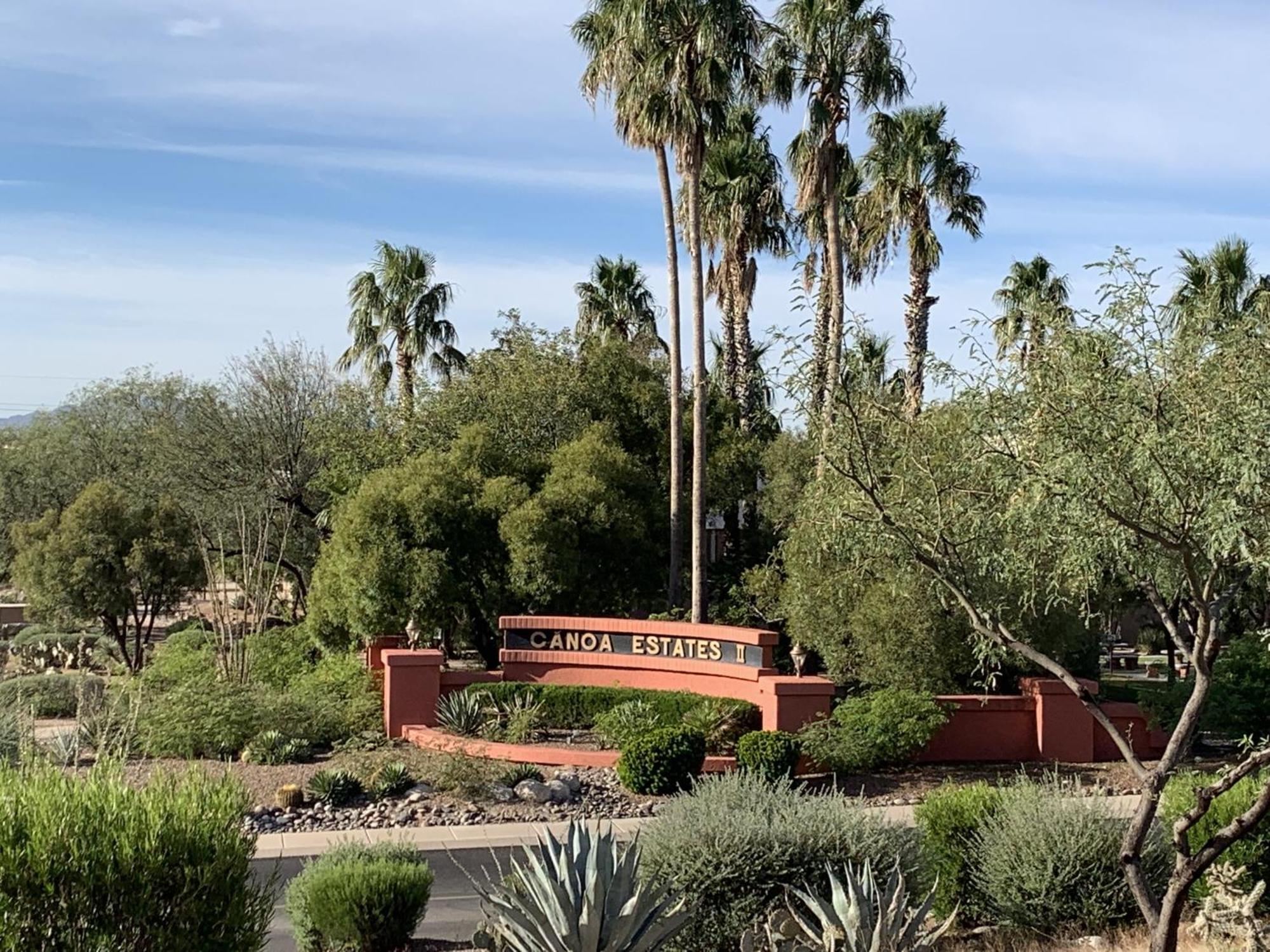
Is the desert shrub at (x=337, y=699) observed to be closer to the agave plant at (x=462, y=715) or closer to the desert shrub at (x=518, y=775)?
the agave plant at (x=462, y=715)

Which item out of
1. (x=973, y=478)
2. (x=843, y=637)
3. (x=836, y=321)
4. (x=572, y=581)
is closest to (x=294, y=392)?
(x=572, y=581)

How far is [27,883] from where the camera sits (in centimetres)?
670

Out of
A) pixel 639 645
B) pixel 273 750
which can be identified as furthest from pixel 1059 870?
pixel 639 645

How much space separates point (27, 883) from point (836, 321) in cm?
872

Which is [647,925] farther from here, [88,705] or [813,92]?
[813,92]

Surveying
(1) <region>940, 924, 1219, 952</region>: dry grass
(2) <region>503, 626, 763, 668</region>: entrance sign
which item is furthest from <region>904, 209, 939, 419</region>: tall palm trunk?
(1) <region>940, 924, 1219, 952</region>: dry grass

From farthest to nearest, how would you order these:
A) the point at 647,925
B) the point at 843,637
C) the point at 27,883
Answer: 1. the point at 843,637
2. the point at 647,925
3. the point at 27,883

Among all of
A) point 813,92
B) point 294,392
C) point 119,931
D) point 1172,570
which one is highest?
point 813,92

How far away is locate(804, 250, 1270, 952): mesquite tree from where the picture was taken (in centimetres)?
780

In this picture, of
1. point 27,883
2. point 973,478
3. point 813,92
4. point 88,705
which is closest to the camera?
point 27,883

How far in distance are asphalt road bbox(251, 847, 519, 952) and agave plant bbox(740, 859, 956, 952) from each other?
3.16 metres

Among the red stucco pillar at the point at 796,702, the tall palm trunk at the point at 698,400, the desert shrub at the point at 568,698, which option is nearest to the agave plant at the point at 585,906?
the red stucco pillar at the point at 796,702

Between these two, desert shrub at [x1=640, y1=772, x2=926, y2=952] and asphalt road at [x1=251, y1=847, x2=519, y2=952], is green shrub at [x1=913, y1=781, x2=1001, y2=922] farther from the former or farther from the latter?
asphalt road at [x1=251, y1=847, x2=519, y2=952]

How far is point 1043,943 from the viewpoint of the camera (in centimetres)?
957
